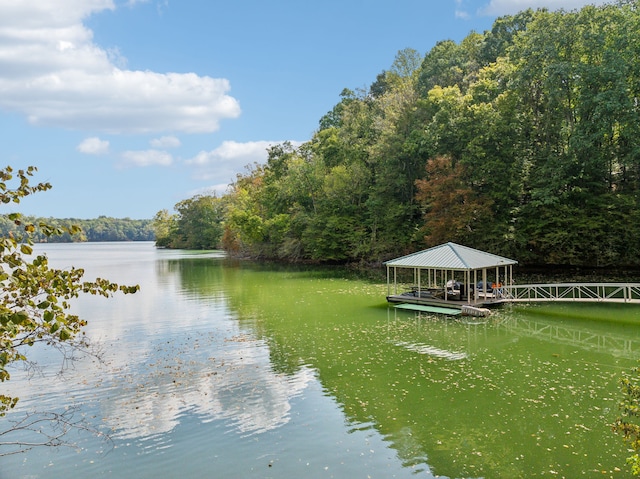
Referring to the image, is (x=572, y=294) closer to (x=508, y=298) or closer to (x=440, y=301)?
(x=508, y=298)

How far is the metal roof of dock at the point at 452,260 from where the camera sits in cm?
Result: 2059

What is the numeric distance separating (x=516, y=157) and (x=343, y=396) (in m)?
26.9

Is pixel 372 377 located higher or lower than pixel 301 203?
lower

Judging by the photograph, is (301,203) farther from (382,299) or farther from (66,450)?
(66,450)

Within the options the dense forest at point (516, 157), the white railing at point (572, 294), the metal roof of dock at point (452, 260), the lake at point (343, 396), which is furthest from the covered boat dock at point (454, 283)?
the dense forest at point (516, 157)

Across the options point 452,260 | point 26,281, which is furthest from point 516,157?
point 26,281

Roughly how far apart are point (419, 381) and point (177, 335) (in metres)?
9.80

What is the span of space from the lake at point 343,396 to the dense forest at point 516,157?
1140 centimetres

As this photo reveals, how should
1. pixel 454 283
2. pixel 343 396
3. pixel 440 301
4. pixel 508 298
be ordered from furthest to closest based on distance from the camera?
1. pixel 454 283
2. pixel 508 298
3. pixel 440 301
4. pixel 343 396

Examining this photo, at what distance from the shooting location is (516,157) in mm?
32000

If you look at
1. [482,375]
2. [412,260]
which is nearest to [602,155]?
[412,260]

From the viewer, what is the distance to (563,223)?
97.8 feet

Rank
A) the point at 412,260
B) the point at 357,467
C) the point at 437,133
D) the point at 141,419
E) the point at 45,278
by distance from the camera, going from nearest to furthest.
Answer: the point at 45,278 < the point at 357,467 < the point at 141,419 < the point at 412,260 < the point at 437,133

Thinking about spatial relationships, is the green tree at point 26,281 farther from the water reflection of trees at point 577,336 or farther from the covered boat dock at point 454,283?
the covered boat dock at point 454,283
